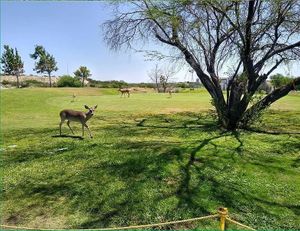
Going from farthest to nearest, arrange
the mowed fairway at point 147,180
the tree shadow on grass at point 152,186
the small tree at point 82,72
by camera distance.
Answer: the small tree at point 82,72 < the tree shadow on grass at point 152,186 < the mowed fairway at point 147,180

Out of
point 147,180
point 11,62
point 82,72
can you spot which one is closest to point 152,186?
point 147,180

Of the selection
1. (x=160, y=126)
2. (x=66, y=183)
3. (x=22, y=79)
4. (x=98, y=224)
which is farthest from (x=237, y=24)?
(x=22, y=79)

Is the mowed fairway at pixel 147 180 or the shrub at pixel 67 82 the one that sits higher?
the mowed fairway at pixel 147 180

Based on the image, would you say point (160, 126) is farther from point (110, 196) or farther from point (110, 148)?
point (110, 196)

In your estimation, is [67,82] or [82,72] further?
[82,72]

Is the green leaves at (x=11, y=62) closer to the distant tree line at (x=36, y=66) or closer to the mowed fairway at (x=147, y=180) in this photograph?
the distant tree line at (x=36, y=66)

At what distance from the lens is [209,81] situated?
1503 cm

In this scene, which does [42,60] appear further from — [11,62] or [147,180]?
[147,180]

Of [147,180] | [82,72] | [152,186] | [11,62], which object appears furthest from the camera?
[82,72]

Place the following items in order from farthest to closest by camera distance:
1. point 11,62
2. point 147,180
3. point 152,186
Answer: point 11,62
point 147,180
point 152,186

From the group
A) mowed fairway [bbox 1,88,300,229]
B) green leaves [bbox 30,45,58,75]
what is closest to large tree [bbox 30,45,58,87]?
green leaves [bbox 30,45,58,75]

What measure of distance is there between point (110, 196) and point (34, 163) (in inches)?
118

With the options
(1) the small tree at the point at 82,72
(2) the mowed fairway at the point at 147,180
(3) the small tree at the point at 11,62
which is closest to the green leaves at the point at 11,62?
(3) the small tree at the point at 11,62

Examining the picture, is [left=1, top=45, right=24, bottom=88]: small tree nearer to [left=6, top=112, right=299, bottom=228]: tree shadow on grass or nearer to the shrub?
the shrub
